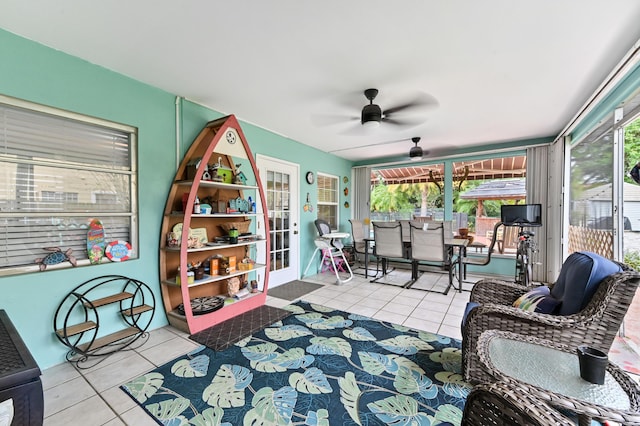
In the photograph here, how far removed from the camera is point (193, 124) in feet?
9.86

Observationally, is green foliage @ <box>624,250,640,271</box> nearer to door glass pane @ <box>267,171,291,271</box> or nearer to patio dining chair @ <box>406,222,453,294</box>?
patio dining chair @ <box>406,222,453,294</box>

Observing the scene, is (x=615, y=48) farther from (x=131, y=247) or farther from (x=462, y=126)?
(x=131, y=247)

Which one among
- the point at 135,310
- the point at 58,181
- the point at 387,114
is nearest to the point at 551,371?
the point at 387,114

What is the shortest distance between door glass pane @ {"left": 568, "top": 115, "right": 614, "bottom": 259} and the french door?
3905mm

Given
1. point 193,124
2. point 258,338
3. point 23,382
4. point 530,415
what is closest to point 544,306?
point 530,415

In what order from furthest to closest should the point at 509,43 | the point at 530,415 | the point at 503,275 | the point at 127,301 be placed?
the point at 503,275, the point at 127,301, the point at 509,43, the point at 530,415

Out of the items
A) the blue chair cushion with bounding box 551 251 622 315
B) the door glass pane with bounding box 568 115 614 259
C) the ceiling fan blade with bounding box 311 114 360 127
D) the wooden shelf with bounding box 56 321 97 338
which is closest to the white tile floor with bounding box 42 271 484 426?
the wooden shelf with bounding box 56 321 97 338

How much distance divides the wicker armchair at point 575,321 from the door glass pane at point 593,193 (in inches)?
66.3

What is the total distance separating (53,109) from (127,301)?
174cm

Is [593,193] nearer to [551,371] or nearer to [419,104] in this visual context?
[419,104]

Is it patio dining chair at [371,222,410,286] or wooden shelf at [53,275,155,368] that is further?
patio dining chair at [371,222,410,286]

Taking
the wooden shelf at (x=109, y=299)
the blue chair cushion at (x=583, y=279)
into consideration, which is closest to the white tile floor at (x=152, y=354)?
the wooden shelf at (x=109, y=299)

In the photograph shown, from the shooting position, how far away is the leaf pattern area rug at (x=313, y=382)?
1569 millimetres

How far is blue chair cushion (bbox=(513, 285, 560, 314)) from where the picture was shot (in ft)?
5.62
